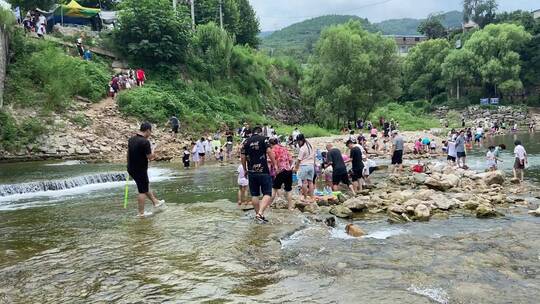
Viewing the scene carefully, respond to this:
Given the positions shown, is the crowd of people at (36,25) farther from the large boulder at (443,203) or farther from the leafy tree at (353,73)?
the large boulder at (443,203)

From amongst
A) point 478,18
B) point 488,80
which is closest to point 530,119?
point 488,80

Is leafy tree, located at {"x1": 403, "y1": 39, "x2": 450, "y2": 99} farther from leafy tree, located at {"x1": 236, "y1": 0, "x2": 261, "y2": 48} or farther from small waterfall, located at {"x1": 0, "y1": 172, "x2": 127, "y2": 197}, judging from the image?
small waterfall, located at {"x1": 0, "y1": 172, "x2": 127, "y2": 197}

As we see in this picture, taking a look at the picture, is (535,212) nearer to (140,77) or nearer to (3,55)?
(3,55)

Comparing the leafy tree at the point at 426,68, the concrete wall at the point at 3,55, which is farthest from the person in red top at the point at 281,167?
the leafy tree at the point at 426,68

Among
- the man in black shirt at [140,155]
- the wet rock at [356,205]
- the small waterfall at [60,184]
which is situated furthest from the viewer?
the small waterfall at [60,184]

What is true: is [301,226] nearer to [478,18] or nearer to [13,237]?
[13,237]

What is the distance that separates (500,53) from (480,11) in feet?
107

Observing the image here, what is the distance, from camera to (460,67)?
69625 mm

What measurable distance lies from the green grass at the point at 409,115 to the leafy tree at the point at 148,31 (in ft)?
79.8

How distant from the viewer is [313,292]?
5520 millimetres

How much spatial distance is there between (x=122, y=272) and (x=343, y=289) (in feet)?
9.37

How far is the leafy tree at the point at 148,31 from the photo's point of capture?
38469mm

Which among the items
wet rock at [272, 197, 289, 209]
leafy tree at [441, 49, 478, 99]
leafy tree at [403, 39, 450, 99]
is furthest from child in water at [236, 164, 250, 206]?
leafy tree at [403, 39, 450, 99]

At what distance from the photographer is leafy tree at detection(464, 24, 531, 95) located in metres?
66.2
